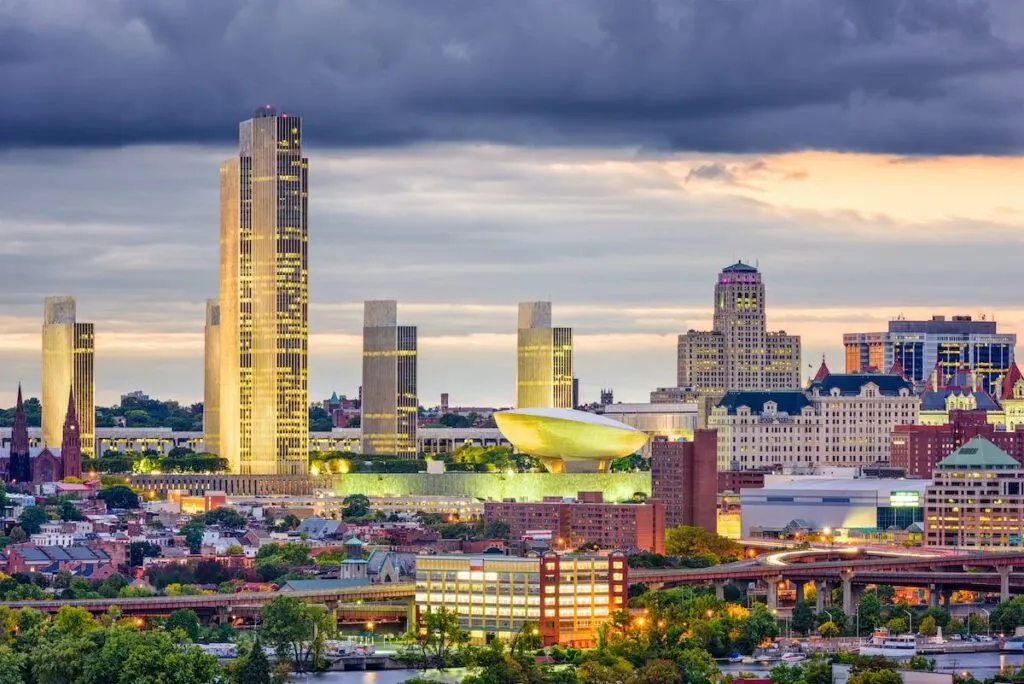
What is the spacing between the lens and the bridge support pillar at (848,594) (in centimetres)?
15788

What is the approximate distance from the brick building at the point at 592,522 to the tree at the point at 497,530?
338mm

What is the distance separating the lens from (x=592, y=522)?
180 m

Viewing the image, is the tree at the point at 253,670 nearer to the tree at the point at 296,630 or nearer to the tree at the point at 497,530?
the tree at the point at 296,630

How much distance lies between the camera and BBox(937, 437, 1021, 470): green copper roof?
19375 centimetres

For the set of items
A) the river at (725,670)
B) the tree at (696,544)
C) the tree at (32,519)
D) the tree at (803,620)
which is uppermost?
the tree at (32,519)

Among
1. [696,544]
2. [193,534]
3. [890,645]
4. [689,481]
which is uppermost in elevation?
[689,481]

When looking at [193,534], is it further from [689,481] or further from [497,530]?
[689,481]

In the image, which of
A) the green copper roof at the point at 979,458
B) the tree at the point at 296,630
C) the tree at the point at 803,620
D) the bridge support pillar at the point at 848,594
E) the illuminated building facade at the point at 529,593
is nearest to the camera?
the tree at the point at 296,630

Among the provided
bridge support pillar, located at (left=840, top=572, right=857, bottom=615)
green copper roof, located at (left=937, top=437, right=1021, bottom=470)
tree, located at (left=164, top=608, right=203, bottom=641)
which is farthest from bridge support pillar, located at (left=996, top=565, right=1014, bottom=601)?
tree, located at (left=164, top=608, right=203, bottom=641)

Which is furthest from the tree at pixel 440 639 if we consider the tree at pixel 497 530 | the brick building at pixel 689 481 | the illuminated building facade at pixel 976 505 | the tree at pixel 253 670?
the illuminated building facade at pixel 976 505

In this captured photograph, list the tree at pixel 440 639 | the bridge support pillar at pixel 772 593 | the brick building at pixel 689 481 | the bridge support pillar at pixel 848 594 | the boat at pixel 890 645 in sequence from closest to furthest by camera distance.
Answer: the tree at pixel 440 639 → the boat at pixel 890 645 → the bridge support pillar at pixel 848 594 → the bridge support pillar at pixel 772 593 → the brick building at pixel 689 481

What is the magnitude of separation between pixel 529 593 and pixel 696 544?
44.2 meters

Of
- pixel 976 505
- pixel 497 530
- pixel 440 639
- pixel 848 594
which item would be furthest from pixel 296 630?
pixel 976 505

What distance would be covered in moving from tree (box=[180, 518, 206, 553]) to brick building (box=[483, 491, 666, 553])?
16475 mm
